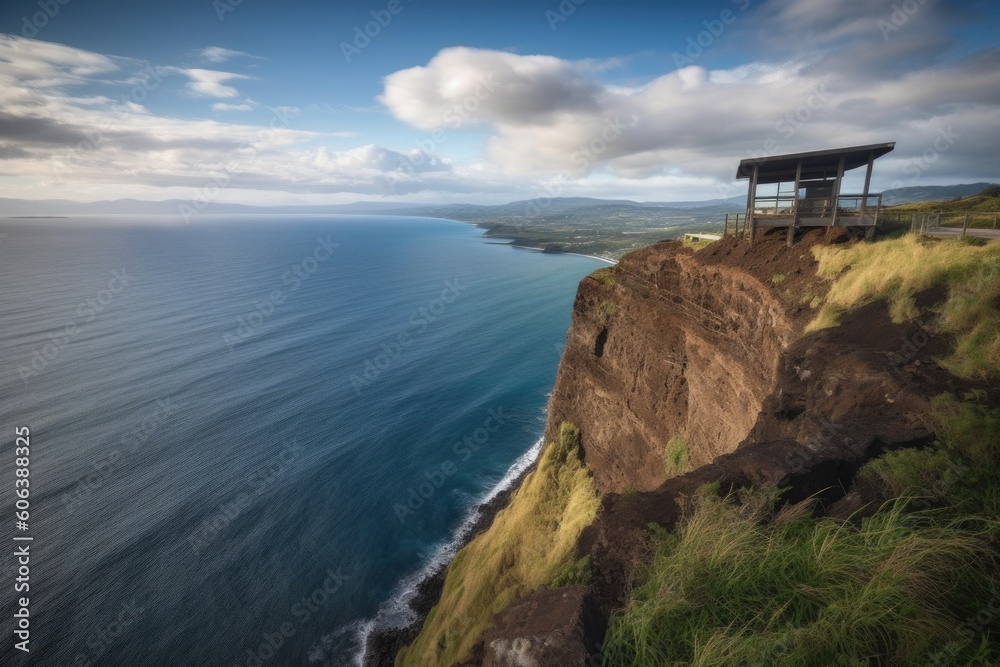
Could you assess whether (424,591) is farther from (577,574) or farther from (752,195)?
(752,195)

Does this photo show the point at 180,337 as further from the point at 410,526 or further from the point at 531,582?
the point at 531,582

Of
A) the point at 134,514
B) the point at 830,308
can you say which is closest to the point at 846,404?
the point at 830,308

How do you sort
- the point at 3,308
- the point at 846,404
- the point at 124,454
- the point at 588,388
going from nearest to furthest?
the point at 846,404
the point at 588,388
the point at 124,454
the point at 3,308

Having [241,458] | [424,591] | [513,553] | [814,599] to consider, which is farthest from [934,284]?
[241,458]

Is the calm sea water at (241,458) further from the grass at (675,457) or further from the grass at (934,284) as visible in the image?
the grass at (934,284)

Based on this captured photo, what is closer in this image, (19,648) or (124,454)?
(19,648)

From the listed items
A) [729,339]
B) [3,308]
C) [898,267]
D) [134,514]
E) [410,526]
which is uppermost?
[898,267]
